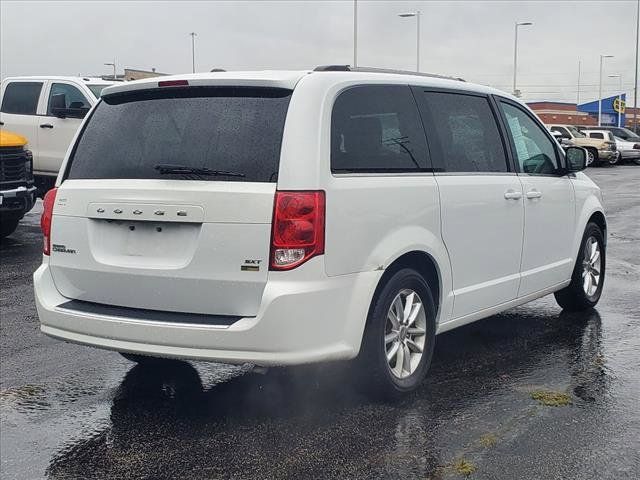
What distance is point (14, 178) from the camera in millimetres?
11805

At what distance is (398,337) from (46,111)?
11504 millimetres

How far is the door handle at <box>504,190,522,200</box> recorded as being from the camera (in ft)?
19.4

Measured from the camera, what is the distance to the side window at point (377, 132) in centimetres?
466

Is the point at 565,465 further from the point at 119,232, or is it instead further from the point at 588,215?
the point at 588,215

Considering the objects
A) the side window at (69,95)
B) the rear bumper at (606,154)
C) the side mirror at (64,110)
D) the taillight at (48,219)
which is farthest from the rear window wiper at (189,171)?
the rear bumper at (606,154)

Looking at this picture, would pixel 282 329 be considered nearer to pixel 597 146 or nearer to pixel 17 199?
pixel 17 199

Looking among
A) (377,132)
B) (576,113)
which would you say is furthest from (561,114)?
(377,132)

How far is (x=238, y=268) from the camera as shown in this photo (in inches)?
170

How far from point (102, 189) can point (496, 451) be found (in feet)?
8.05

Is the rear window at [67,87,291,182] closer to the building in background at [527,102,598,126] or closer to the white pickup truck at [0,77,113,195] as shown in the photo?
the white pickup truck at [0,77,113,195]

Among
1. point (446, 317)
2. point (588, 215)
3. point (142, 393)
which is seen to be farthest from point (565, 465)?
point (588, 215)

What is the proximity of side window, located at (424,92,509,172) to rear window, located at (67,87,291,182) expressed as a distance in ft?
4.24

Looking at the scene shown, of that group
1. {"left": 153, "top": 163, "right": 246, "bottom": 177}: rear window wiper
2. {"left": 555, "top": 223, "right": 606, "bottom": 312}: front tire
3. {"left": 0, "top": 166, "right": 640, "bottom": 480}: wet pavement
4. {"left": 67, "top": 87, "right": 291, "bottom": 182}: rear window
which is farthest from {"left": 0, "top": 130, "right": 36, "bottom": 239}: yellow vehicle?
{"left": 153, "top": 163, "right": 246, "bottom": 177}: rear window wiper

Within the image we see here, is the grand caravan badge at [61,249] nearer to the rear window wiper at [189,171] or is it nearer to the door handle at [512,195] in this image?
the rear window wiper at [189,171]
